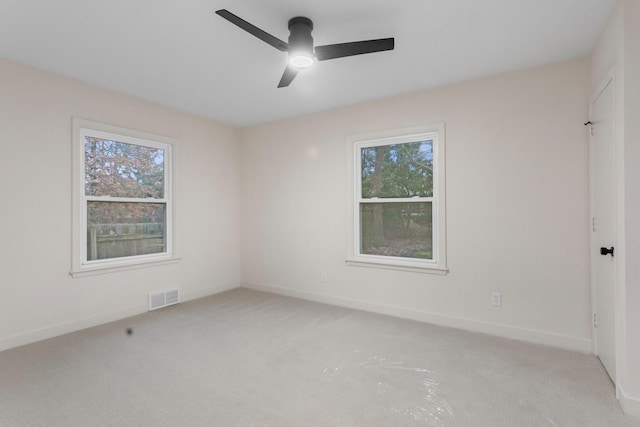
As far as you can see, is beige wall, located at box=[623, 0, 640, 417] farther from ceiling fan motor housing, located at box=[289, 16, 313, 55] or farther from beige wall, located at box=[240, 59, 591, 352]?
ceiling fan motor housing, located at box=[289, 16, 313, 55]

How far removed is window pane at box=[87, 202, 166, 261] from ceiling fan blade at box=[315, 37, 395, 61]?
9.86ft

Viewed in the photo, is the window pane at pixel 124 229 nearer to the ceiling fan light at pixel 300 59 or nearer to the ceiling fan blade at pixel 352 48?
the ceiling fan light at pixel 300 59

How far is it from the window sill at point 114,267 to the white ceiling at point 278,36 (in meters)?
1.98

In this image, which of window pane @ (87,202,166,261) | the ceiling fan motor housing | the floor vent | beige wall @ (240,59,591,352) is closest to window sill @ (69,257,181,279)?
window pane @ (87,202,166,261)

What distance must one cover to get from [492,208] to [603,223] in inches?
35.8

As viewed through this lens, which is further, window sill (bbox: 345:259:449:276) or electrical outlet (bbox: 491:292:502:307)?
window sill (bbox: 345:259:449:276)

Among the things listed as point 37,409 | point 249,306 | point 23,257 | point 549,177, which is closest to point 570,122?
point 549,177

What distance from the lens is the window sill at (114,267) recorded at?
3454mm

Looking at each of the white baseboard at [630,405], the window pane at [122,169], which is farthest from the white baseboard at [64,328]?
the white baseboard at [630,405]

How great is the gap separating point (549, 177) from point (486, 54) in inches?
49.1

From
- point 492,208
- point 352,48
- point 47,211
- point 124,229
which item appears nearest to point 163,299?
point 124,229

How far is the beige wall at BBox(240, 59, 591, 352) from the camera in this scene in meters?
2.94

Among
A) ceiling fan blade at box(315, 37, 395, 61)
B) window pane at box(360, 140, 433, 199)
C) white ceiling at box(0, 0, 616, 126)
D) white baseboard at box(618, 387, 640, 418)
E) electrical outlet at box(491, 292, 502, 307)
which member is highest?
white ceiling at box(0, 0, 616, 126)

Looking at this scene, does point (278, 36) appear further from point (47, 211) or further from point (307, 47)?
point (47, 211)
